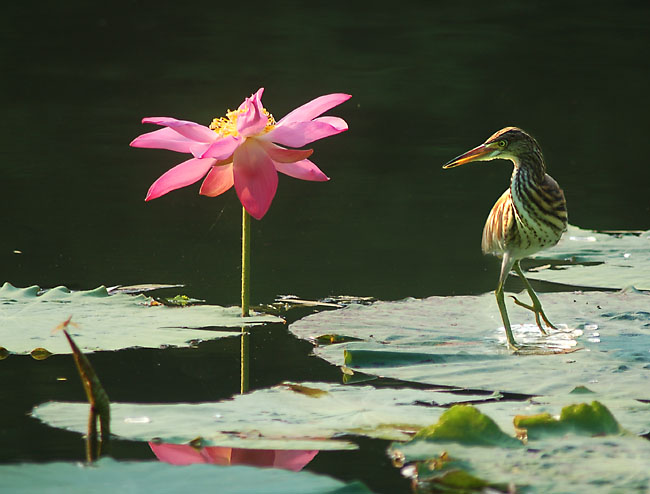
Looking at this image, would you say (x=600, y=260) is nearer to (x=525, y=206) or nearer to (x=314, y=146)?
(x=525, y=206)

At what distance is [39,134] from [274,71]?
3.83 meters

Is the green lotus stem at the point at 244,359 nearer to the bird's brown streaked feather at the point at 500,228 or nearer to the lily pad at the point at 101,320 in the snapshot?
the lily pad at the point at 101,320

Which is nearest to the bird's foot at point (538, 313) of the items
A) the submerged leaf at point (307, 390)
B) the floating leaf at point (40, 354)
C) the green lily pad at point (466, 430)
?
the submerged leaf at point (307, 390)

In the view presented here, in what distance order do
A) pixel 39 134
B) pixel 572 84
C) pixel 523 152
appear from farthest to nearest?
pixel 572 84 → pixel 39 134 → pixel 523 152

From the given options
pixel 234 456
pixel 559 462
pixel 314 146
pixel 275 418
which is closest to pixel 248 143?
pixel 275 418

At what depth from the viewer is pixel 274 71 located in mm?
12500

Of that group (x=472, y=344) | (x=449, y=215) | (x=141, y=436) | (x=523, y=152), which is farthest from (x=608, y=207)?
(x=141, y=436)

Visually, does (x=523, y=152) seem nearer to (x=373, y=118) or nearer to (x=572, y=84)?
(x=373, y=118)

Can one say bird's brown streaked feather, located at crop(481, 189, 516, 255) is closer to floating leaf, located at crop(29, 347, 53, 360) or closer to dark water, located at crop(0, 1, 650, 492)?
dark water, located at crop(0, 1, 650, 492)

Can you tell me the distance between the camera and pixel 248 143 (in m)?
4.22

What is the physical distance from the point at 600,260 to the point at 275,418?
2.84 meters

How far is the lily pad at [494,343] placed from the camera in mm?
3600

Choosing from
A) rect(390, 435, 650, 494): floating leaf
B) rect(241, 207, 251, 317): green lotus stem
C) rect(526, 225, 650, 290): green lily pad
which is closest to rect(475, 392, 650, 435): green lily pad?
rect(390, 435, 650, 494): floating leaf

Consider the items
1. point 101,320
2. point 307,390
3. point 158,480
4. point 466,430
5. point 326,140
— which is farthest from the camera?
point 326,140
